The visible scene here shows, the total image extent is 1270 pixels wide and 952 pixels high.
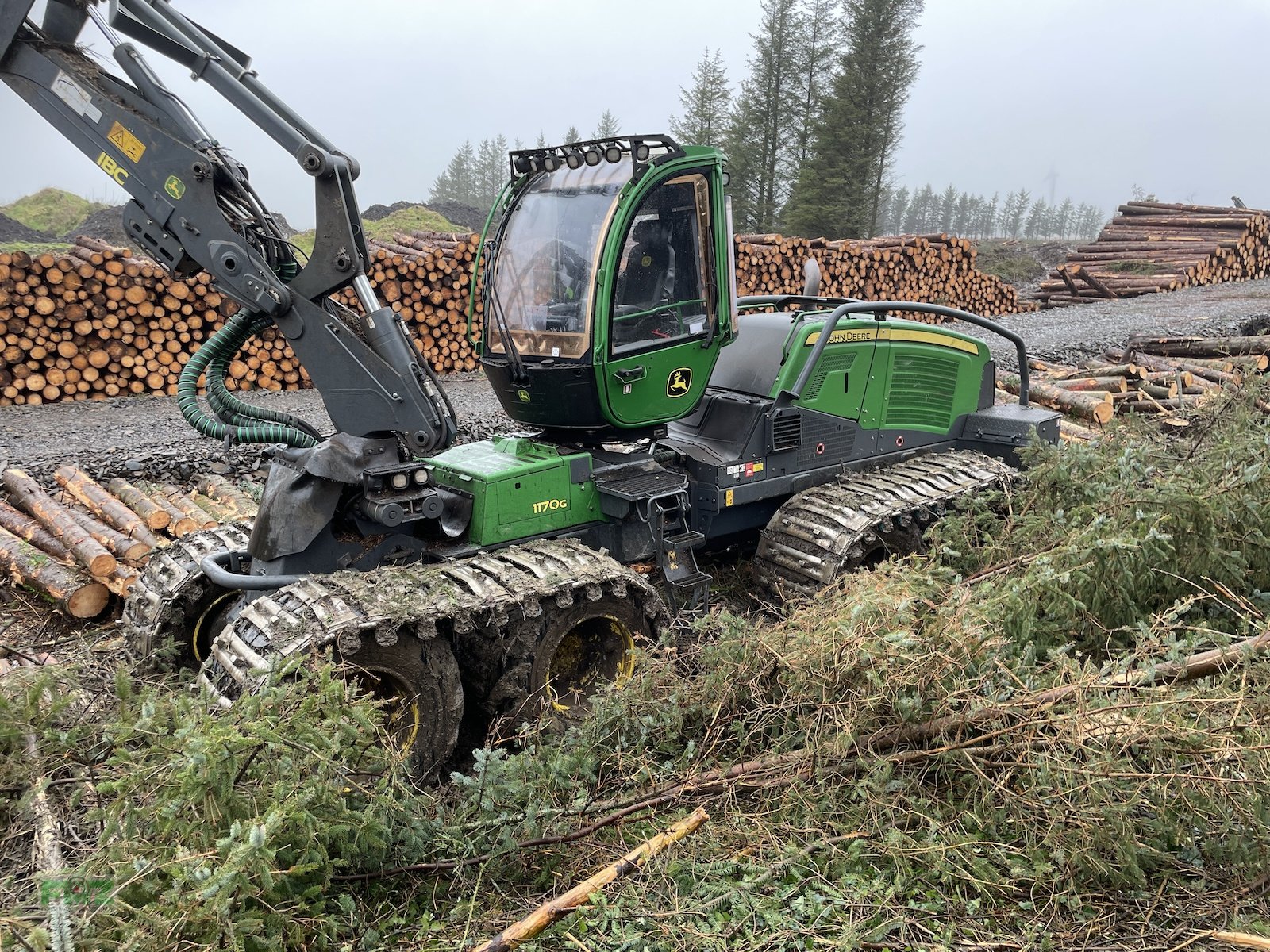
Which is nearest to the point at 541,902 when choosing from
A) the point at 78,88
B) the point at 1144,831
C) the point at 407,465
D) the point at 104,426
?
the point at 1144,831

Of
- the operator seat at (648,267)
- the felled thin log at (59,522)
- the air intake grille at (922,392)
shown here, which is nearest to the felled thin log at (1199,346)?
the air intake grille at (922,392)

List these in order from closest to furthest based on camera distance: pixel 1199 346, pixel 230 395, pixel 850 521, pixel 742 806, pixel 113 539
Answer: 1. pixel 742 806
2. pixel 230 395
3. pixel 850 521
4. pixel 113 539
5. pixel 1199 346

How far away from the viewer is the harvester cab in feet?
16.5

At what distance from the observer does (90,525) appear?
6.67 metres

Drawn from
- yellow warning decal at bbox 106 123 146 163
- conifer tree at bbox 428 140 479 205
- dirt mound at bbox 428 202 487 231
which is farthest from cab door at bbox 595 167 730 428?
conifer tree at bbox 428 140 479 205

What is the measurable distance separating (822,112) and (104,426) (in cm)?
2480

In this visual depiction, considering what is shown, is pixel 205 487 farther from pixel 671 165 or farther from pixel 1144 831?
pixel 1144 831

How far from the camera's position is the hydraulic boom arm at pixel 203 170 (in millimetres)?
4367

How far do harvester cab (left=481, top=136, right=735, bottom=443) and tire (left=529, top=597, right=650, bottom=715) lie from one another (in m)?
1.12

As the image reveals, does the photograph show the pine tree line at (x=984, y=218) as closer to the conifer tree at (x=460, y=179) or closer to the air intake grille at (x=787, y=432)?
the conifer tree at (x=460, y=179)

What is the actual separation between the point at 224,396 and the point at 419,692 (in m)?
1.83

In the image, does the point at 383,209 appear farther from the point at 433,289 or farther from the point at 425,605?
the point at 425,605

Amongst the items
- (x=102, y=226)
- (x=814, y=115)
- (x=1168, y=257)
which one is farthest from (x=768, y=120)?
(x=102, y=226)

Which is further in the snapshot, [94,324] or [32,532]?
[94,324]
